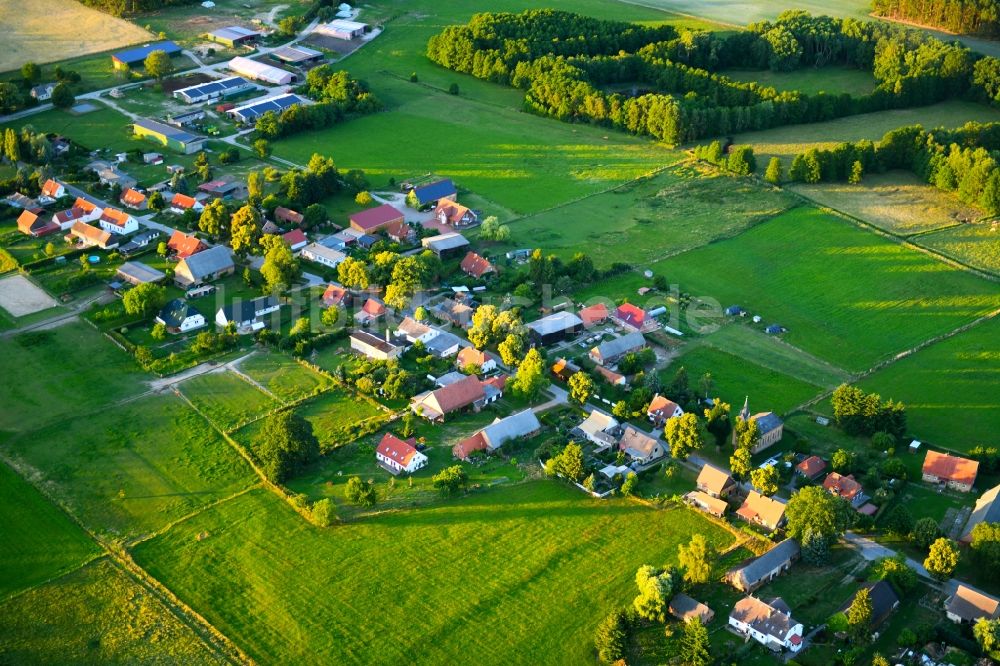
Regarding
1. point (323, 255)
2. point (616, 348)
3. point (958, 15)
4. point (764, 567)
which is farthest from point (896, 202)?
point (958, 15)

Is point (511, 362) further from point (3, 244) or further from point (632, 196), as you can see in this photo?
point (3, 244)

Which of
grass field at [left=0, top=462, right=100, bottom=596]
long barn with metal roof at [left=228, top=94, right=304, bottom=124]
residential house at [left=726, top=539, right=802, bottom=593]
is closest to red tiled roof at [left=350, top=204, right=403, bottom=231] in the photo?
long barn with metal roof at [left=228, top=94, right=304, bottom=124]

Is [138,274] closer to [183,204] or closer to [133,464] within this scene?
[183,204]

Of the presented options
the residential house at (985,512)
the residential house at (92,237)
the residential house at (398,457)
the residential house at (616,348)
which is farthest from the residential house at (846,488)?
the residential house at (92,237)

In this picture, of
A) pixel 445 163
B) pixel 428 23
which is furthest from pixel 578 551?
pixel 428 23

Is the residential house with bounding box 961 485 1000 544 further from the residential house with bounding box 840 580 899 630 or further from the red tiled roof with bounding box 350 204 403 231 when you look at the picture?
the red tiled roof with bounding box 350 204 403 231

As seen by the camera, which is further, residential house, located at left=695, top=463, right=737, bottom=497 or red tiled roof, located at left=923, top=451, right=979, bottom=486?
red tiled roof, located at left=923, top=451, right=979, bottom=486

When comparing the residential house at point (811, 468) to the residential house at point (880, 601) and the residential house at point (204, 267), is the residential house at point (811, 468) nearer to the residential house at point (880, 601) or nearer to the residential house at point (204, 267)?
the residential house at point (880, 601)
